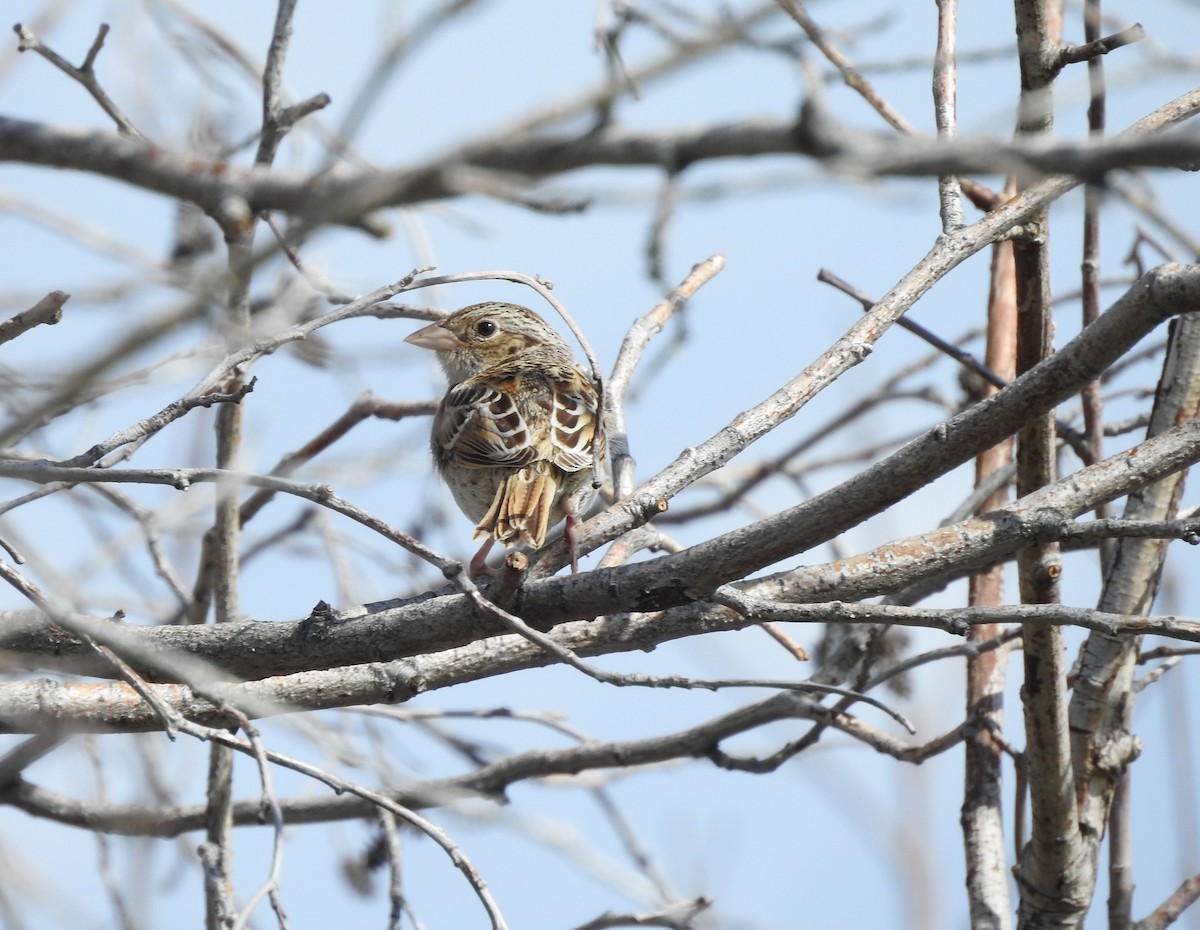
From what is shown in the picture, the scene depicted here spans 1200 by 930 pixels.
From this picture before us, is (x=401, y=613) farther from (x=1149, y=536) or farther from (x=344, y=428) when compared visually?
(x=344, y=428)

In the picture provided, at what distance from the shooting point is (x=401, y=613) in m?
2.56

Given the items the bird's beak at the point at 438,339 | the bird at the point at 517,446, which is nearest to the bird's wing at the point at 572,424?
the bird at the point at 517,446

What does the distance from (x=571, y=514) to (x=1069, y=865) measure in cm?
156

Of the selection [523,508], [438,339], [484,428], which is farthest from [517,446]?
[438,339]

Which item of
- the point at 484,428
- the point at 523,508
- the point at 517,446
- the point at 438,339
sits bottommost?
the point at 523,508

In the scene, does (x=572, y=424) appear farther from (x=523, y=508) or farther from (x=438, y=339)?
(x=438, y=339)

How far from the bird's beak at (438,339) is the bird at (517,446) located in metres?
0.05

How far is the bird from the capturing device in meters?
4.16

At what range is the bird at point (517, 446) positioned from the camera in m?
→ 4.16

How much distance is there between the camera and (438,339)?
6.21 metres

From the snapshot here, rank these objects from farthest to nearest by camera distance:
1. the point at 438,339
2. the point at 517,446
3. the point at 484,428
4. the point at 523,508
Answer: the point at 438,339
the point at 484,428
the point at 517,446
the point at 523,508

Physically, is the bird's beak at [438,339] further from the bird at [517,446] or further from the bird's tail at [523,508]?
the bird's tail at [523,508]

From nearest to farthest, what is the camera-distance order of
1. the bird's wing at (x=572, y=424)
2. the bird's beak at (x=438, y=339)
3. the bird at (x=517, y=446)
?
1. the bird at (x=517, y=446)
2. the bird's wing at (x=572, y=424)
3. the bird's beak at (x=438, y=339)

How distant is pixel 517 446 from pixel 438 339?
182 centimetres
